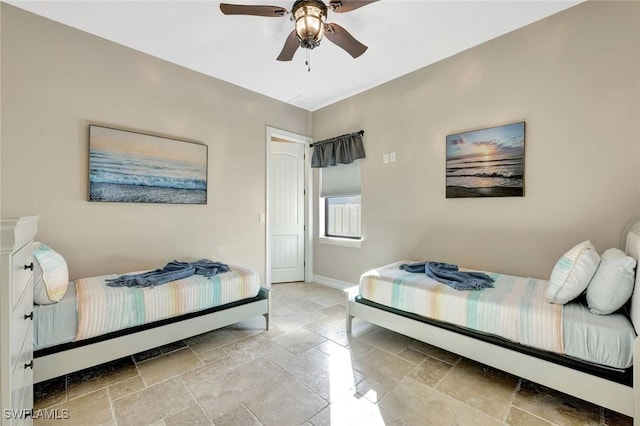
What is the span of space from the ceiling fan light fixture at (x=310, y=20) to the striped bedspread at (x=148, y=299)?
6.87 feet

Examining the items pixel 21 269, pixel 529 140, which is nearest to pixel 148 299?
pixel 21 269

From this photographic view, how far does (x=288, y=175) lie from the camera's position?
4516 mm

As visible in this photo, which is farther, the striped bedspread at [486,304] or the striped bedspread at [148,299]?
the striped bedspread at [148,299]

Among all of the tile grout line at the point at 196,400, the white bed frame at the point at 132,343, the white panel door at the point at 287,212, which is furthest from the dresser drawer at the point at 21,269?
the white panel door at the point at 287,212

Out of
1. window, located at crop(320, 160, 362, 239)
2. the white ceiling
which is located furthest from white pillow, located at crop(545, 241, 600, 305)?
window, located at crop(320, 160, 362, 239)

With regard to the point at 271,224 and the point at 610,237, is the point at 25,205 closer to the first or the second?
the point at 271,224

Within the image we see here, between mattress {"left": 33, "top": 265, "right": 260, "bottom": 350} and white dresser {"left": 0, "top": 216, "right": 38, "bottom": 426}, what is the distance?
45 centimetres

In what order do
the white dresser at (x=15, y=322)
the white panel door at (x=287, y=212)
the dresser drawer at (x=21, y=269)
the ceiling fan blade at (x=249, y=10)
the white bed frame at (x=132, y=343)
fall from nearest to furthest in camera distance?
the white dresser at (x=15, y=322) → the dresser drawer at (x=21, y=269) → the white bed frame at (x=132, y=343) → the ceiling fan blade at (x=249, y=10) → the white panel door at (x=287, y=212)

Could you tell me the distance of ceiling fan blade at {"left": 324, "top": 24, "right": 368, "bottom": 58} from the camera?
210cm

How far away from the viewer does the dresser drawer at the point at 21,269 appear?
105cm

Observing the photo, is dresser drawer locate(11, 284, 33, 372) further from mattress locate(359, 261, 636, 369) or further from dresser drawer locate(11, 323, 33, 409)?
mattress locate(359, 261, 636, 369)

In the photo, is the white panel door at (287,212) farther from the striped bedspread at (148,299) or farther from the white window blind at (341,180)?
the striped bedspread at (148,299)

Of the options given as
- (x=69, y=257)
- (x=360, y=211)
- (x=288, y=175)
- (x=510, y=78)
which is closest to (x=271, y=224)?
(x=288, y=175)

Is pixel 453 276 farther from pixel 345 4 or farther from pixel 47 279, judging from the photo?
pixel 47 279
